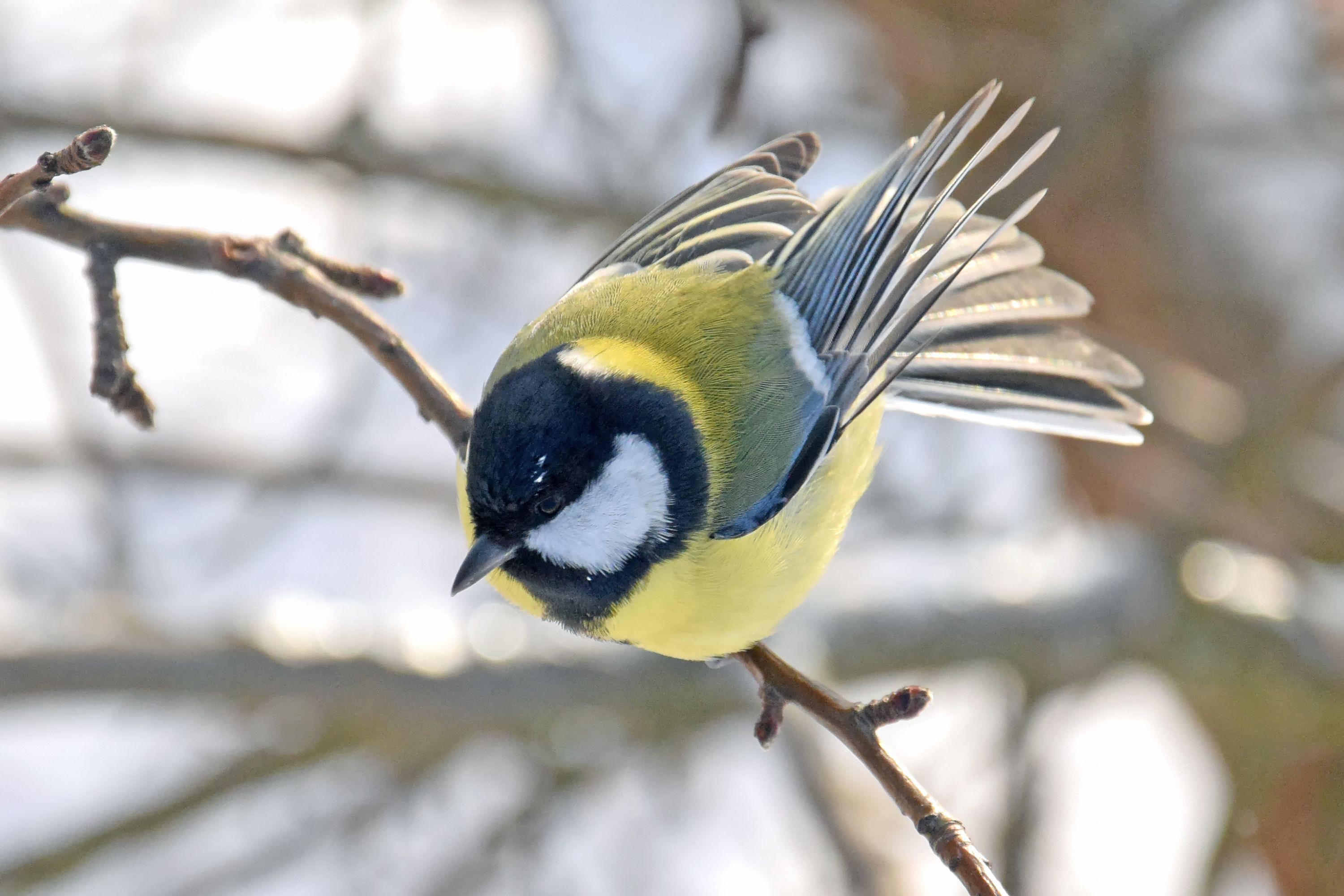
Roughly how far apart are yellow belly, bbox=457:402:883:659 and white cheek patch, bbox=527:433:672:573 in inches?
2.0

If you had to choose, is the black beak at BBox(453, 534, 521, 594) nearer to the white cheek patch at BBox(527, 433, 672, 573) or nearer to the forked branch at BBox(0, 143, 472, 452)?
the white cheek patch at BBox(527, 433, 672, 573)

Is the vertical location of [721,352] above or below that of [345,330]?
below

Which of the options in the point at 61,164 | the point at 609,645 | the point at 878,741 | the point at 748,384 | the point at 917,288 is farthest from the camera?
the point at 609,645

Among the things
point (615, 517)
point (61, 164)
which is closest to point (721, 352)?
point (615, 517)

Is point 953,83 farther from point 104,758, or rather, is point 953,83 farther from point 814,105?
point 104,758

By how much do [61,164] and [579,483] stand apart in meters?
0.66

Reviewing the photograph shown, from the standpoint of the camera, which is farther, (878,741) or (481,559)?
(481,559)

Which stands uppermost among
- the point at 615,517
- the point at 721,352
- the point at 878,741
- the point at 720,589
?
the point at 721,352

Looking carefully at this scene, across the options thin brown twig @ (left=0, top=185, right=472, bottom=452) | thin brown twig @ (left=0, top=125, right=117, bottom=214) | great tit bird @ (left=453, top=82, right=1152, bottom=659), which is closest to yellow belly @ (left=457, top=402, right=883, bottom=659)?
great tit bird @ (left=453, top=82, right=1152, bottom=659)

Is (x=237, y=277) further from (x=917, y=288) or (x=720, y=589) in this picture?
(x=917, y=288)

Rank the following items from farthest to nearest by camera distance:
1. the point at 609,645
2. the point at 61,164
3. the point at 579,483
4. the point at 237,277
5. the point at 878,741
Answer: the point at 609,645
the point at 579,483
the point at 237,277
the point at 878,741
the point at 61,164

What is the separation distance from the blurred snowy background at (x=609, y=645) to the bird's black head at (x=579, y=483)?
819 mm

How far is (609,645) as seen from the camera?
274cm

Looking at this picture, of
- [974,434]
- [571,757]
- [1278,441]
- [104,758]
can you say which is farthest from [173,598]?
[1278,441]
